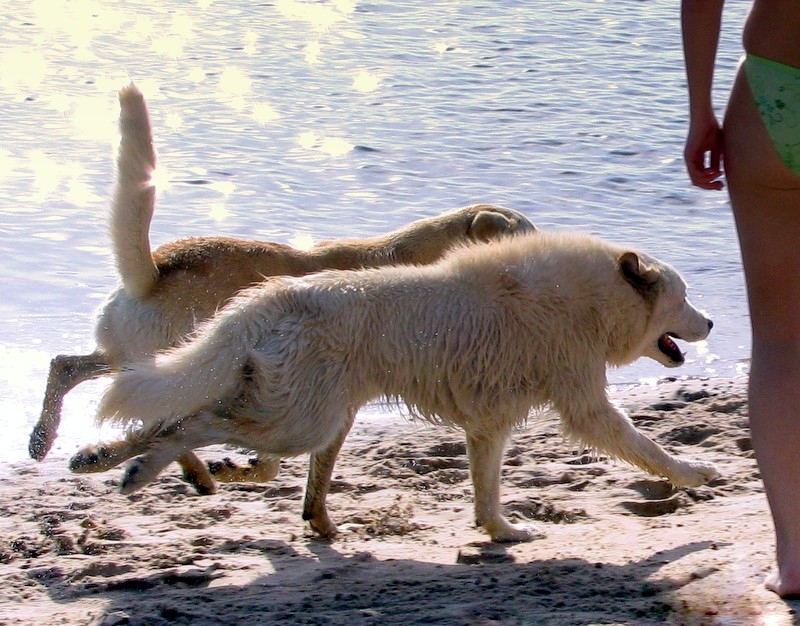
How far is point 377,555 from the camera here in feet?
15.2

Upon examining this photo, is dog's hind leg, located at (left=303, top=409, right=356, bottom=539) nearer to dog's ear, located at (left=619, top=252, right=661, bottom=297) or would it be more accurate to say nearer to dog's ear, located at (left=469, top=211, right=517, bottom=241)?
dog's ear, located at (left=619, top=252, right=661, bottom=297)

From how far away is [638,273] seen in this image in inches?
200

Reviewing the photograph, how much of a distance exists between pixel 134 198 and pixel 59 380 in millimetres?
987

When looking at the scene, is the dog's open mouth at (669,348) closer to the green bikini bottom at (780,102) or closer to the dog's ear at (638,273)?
the dog's ear at (638,273)

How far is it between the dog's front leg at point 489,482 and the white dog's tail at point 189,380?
1.05m

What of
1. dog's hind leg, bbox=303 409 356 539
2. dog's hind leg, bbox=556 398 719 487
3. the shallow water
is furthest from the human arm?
the shallow water

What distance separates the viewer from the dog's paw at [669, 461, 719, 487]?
4984 millimetres

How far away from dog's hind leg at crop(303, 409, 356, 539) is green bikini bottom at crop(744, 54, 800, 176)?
7.38 feet

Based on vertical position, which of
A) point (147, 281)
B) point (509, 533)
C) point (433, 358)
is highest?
point (147, 281)

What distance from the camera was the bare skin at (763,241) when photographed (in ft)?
11.0

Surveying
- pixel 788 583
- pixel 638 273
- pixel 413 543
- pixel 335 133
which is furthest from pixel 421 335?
pixel 335 133

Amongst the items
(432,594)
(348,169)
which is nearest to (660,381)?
(432,594)

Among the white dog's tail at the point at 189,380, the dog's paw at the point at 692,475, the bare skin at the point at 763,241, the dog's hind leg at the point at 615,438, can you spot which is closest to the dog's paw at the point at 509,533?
the dog's hind leg at the point at 615,438

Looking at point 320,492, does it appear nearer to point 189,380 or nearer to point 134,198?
point 189,380
